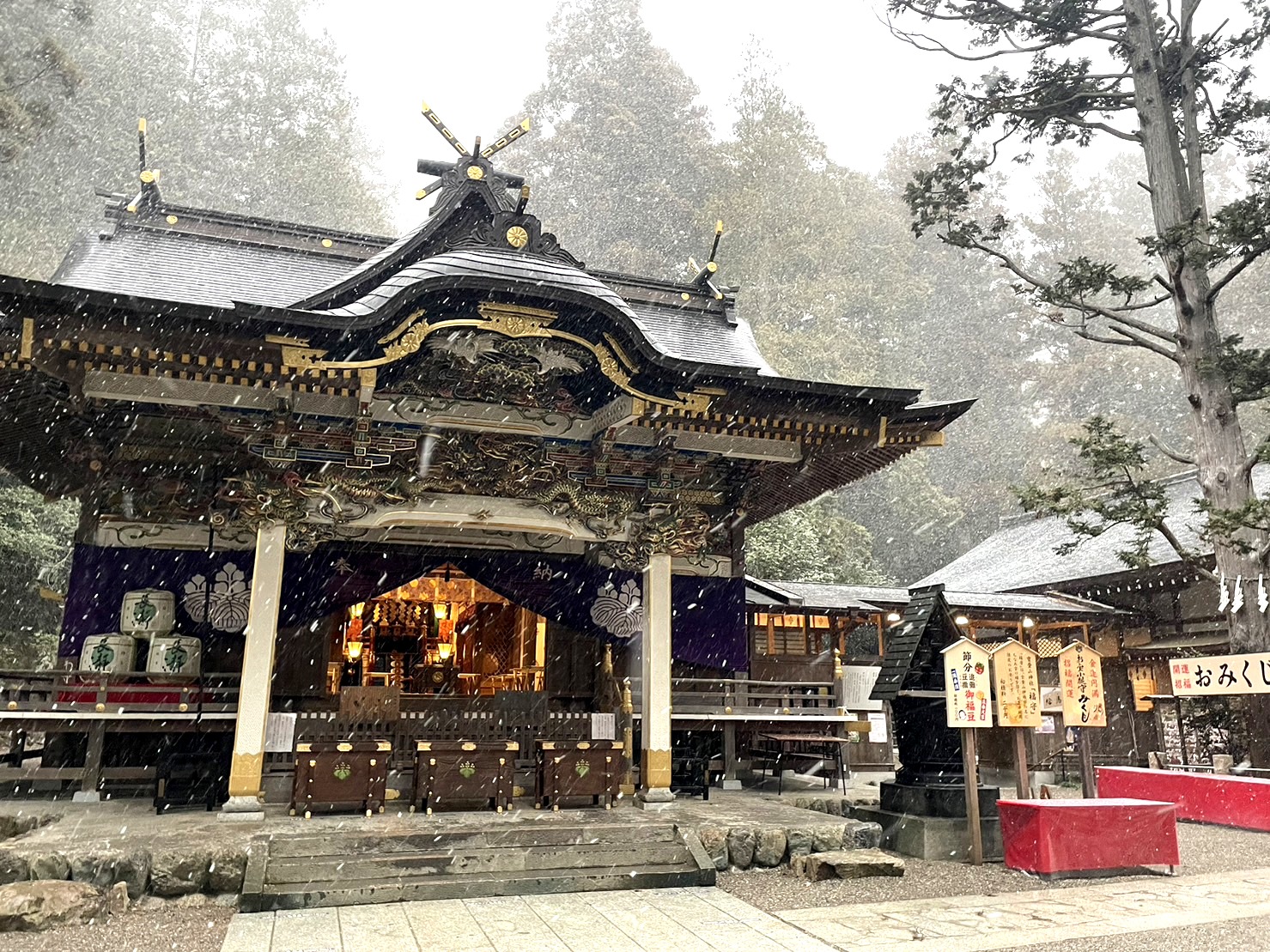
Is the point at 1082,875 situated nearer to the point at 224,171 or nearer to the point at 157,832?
the point at 157,832

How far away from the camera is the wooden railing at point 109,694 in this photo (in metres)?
8.01

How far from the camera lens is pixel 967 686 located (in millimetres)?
7602

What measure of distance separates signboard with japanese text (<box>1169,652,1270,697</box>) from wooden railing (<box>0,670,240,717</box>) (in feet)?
39.0

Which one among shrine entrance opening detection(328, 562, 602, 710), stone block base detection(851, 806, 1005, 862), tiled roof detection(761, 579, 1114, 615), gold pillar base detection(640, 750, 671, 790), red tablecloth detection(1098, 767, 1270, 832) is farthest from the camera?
tiled roof detection(761, 579, 1114, 615)

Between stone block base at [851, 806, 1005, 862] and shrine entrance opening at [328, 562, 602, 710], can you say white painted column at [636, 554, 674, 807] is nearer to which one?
stone block base at [851, 806, 1005, 862]

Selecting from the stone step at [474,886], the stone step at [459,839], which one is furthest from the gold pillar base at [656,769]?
the stone step at [474,886]

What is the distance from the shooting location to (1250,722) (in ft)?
37.6

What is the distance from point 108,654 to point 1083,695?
31.7ft

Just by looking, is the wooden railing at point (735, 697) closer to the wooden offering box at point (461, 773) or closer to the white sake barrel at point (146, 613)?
the wooden offering box at point (461, 773)

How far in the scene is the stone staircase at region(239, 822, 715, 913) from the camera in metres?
6.09

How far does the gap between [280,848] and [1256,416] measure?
3137cm

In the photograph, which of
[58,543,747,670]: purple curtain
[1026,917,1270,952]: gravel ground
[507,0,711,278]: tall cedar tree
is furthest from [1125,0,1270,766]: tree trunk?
[507,0,711,278]: tall cedar tree

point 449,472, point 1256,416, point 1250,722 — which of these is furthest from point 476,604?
point 1256,416

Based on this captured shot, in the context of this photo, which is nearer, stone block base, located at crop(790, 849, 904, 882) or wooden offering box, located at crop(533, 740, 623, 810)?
stone block base, located at crop(790, 849, 904, 882)
